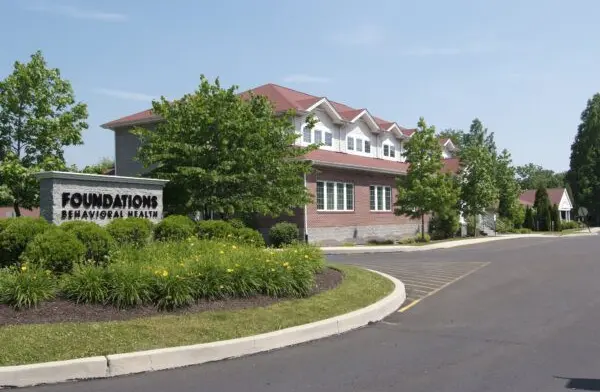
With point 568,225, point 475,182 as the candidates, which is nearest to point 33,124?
point 475,182

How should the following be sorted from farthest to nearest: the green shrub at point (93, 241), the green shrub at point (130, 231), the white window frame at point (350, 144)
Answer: the white window frame at point (350, 144) < the green shrub at point (130, 231) < the green shrub at point (93, 241)

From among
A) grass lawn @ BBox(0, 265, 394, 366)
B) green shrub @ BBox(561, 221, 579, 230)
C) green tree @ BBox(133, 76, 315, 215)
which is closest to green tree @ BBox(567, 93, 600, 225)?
green shrub @ BBox(561, 221, 579, 230)

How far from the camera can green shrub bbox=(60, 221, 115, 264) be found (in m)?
9.34

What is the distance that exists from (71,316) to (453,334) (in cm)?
507

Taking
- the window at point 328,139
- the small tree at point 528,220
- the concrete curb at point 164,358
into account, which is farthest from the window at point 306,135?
the small tree at point 528,220

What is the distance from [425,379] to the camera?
593 centimetres

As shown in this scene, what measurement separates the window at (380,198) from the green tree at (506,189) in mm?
14981

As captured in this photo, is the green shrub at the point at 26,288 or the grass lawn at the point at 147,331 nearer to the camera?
the grass lawn at the point at 147,331

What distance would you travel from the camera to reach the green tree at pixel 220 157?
1761 centimetres

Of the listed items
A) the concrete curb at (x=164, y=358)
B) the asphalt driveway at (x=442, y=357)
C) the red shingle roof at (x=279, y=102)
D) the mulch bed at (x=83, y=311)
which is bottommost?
the asphalt driveway at (x=442, y=357)

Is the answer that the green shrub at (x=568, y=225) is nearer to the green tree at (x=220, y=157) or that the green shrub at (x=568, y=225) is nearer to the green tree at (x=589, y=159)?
the green tree at (x=589, y=159)

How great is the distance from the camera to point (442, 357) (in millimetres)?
6816

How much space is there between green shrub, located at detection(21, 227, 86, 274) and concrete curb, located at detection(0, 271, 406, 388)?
9.52ft

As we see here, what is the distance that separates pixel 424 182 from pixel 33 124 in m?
19.3
